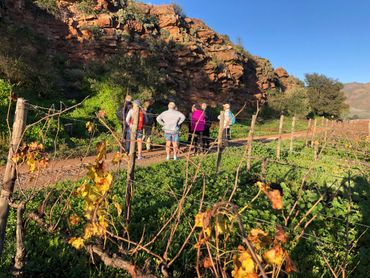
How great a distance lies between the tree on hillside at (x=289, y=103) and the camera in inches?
1345

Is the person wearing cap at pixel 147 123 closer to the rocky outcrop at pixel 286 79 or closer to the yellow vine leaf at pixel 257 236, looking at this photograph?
the yellow vine leaf at pixel 257 236

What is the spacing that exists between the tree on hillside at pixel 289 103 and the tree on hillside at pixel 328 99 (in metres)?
7.22

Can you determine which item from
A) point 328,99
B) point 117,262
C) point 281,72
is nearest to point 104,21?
point 117,262

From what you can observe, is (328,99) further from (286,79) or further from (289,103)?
(289,103)

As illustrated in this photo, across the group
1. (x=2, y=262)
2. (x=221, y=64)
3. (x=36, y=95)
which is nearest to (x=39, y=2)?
(x=36, y=95)

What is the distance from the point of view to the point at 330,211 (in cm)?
548

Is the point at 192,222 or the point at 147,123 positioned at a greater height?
the point at 147,123

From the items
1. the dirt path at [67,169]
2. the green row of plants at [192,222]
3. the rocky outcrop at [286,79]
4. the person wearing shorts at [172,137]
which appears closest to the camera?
the green row of plants at [192,222]

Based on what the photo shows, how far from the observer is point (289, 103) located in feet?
115

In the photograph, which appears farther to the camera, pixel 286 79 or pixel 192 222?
pixel 286 79

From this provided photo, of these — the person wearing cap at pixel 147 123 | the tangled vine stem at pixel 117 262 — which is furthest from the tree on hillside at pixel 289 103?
the tangled vine stem at pixel 117 262

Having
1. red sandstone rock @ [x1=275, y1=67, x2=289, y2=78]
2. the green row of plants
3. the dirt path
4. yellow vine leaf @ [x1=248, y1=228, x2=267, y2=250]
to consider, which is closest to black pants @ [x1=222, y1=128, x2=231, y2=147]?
the green row of plants

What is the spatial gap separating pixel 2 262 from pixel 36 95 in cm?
1140

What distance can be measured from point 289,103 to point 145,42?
18.7 metres
